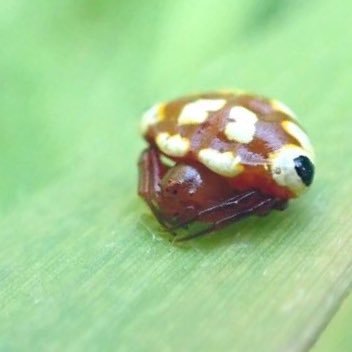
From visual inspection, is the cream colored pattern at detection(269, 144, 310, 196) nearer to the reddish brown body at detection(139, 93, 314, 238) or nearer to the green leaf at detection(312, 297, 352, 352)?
the reddish brown body at detection(139, 93, 314, 238)

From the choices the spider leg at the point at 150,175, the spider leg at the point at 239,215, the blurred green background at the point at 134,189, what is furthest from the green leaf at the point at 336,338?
the spider leg at the point at 150,175

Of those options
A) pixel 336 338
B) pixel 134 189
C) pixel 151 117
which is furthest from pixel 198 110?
pixel 336 338

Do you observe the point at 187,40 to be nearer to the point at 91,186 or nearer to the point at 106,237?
the point at 91,186

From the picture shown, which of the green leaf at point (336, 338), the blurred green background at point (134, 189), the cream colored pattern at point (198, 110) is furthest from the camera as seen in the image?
the cream colored pattern at point (198, 110)

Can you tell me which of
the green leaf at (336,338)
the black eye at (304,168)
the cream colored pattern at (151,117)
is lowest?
the green leaf at (336,338)

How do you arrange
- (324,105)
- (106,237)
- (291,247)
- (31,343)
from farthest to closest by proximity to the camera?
(324,105)
(106,237)
(291,247)
(31,343)

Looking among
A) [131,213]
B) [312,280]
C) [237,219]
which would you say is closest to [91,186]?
[131,213]

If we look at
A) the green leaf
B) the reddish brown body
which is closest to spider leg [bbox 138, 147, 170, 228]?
the reddish brown body

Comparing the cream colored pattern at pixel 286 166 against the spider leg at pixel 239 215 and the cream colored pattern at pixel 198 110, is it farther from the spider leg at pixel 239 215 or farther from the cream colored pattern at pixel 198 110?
the cream colored pattern at pixel 198 110
